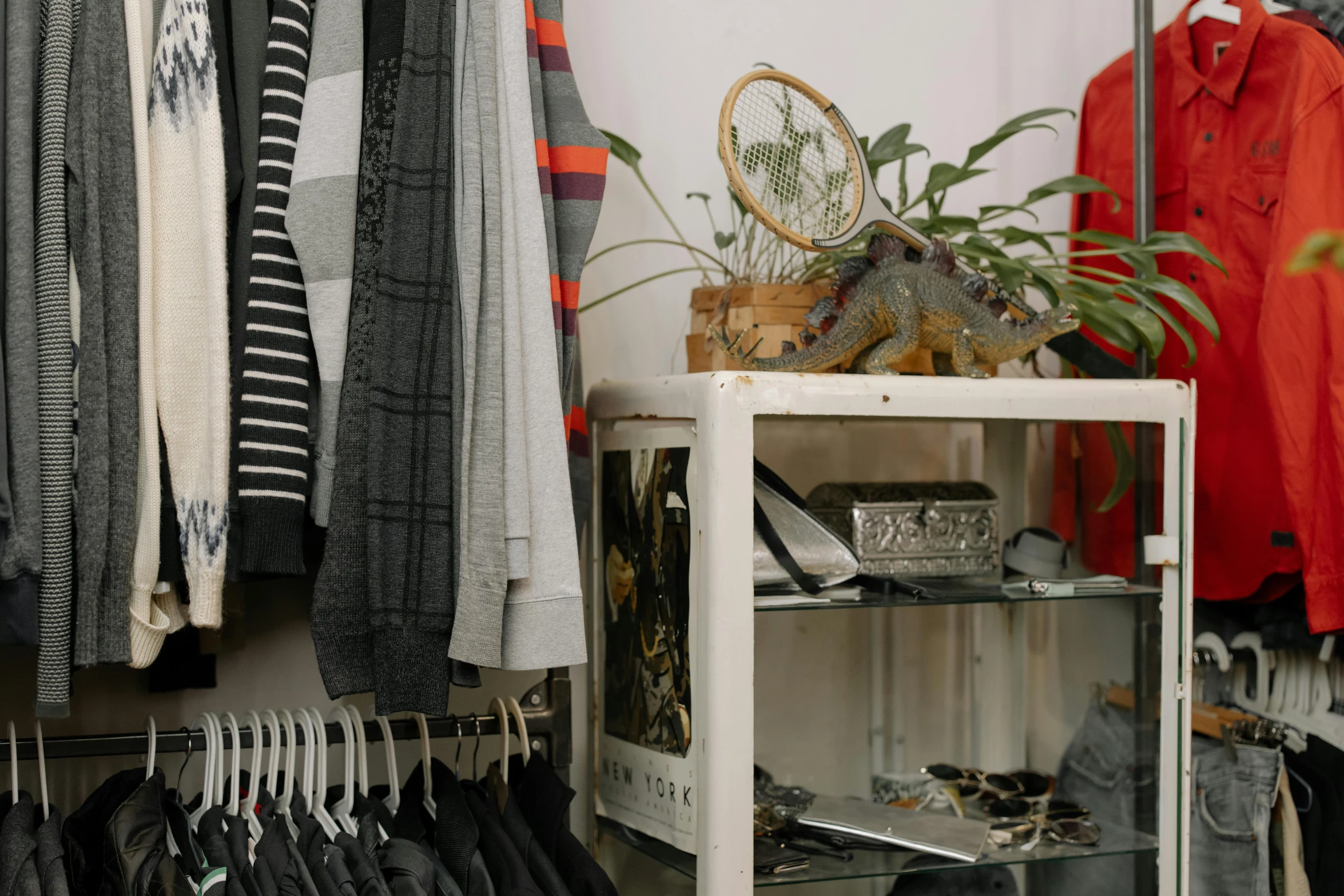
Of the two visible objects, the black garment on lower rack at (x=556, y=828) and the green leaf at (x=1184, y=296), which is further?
the green leaf at (x=1184, y=296)

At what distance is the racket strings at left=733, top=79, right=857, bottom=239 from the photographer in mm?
1141

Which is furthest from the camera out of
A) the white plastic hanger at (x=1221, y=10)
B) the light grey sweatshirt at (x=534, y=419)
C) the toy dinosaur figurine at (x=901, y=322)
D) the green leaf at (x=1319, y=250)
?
the white plastic hanger at (x=1221, y=10)

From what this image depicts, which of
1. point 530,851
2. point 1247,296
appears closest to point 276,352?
point 530,851

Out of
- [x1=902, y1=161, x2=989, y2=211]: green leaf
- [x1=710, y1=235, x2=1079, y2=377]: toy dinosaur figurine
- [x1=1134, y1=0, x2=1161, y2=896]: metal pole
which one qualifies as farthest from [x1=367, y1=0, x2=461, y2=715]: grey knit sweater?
[x1=1134, y1=0, x2=1161, y2=896]: metal pole

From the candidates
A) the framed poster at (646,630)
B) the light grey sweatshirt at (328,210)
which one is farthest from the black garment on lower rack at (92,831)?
the framed poster at (646,630)

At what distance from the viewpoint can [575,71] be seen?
151 cm

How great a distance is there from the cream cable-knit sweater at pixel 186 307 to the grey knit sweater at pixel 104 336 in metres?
0.01

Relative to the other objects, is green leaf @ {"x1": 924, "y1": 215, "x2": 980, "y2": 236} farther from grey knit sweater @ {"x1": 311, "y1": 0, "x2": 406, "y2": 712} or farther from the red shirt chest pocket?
grey knit sweater @ {"x1": 311, "y1": 0, "x2": 406, "y2": 712}

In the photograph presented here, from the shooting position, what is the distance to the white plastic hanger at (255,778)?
1036mm

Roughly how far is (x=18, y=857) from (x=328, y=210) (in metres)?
0.61

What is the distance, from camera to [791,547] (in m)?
1.20

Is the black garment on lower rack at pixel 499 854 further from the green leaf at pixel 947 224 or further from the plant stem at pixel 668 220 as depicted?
the green leaf at pixel 947 224

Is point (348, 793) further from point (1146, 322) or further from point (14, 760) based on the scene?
point (1146, 322)

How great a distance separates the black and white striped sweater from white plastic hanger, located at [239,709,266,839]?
0.25 m
